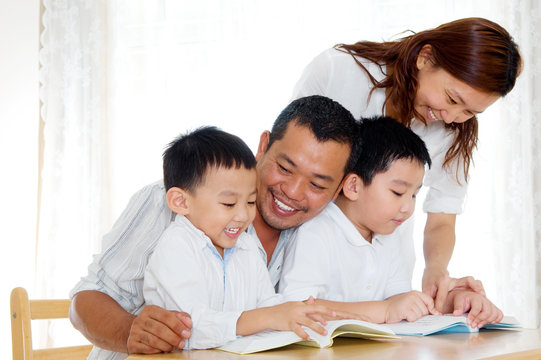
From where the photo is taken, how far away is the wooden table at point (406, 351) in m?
0.96

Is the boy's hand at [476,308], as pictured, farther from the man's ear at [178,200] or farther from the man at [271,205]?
the man's ear at [178,200]

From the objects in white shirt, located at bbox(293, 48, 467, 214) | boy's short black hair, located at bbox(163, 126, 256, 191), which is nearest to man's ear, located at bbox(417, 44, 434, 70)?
white shirt, located at bbox(293, 48, 467, 214)

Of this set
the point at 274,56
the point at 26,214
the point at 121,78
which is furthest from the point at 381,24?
the point at 26,214

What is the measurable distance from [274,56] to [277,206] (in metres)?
2.22

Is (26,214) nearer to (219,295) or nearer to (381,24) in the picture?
(381,24)

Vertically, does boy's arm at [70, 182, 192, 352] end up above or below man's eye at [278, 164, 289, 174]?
below

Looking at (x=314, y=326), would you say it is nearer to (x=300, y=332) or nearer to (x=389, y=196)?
(x=300, y=332)

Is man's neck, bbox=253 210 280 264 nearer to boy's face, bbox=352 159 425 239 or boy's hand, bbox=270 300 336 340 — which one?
boy's face, bbox=352 159 425 239

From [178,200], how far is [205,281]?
198mm

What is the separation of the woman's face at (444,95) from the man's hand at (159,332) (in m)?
1.05

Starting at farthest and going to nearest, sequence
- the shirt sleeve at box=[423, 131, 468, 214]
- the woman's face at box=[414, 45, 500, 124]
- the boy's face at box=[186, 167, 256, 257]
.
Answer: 1. the shirt sleeve at box=[423, 131, 468, 214]
2. the woman's face at box=[414, 45, 500, 124]
3. the boy's face at box=[186, 167, 256, 257]

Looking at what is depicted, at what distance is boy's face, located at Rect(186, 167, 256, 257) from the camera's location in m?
1.31

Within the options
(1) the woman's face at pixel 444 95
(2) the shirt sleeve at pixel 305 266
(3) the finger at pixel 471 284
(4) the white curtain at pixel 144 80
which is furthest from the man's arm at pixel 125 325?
(4) the white curtain at pixel 144 80

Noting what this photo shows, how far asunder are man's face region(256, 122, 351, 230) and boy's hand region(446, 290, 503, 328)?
387 mm
